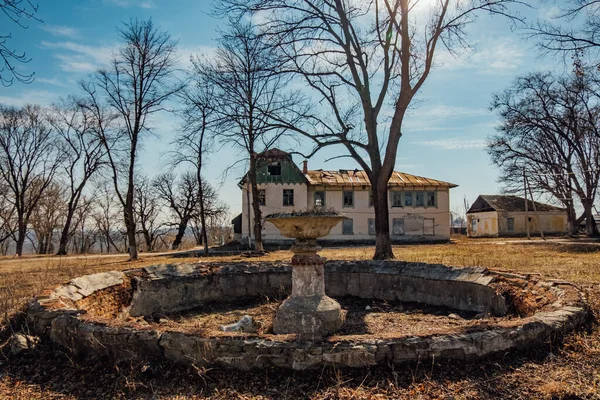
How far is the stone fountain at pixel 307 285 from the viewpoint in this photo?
6.00 metres

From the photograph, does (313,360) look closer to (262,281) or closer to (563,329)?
(563,329)

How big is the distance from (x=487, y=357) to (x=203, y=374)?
261 centimetres

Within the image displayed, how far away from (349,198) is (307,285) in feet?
85.9

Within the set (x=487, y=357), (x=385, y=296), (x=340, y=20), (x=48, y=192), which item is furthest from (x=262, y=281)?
(x=48, y=192)

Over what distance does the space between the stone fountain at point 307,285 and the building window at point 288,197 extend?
24.1 meters

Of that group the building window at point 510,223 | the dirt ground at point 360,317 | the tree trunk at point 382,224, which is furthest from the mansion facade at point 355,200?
the dirt ground at point 360,317

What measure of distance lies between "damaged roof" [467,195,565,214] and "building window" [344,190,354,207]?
18652 millimetres

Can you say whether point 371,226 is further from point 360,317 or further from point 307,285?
point 307,285

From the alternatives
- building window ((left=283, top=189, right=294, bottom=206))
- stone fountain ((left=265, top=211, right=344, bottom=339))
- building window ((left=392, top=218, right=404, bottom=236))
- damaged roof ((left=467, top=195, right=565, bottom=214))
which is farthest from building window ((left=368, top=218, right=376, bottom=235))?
stone fountain ((left=265, top=211, right=344, bottom=339))

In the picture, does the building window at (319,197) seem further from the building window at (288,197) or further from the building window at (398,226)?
the building window at (398,226)

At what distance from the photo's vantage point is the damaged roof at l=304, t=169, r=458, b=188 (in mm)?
31797

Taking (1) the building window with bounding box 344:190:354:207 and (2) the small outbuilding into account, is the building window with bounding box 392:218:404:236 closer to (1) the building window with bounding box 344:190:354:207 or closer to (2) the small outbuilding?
(1) the building window with bounding box 344:190:354:207

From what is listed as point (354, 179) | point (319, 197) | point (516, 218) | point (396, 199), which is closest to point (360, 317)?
point (319, 197)

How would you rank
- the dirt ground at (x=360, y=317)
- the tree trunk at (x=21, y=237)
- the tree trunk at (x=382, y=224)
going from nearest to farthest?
the dirt ground at (x=360, y=317) → the tree trunk at (x=382, y=224) → the tree trunk at (x=21, y=237)
